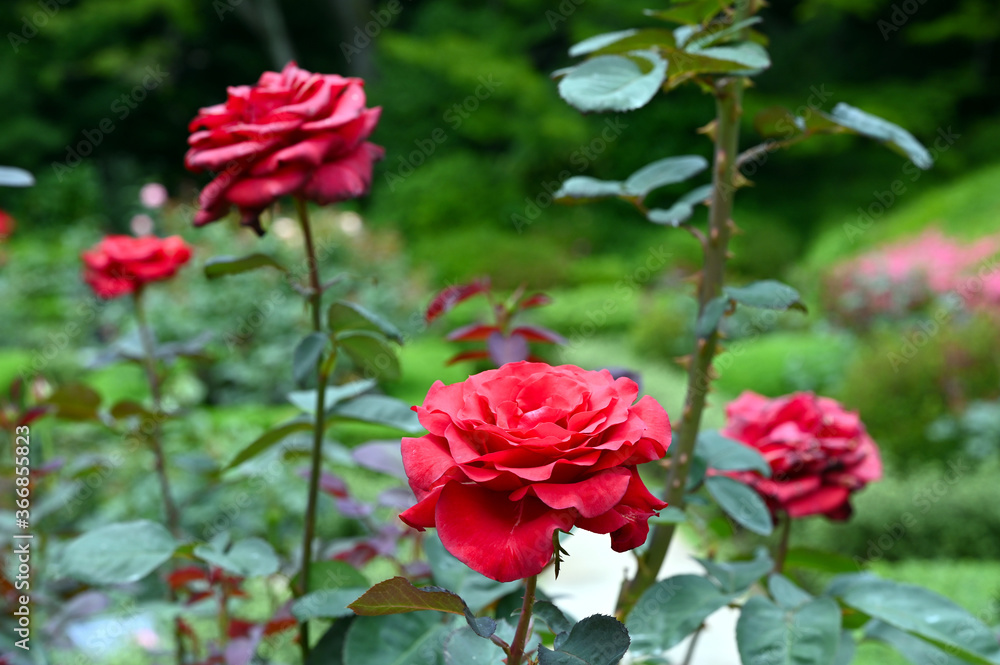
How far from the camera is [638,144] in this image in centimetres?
1092

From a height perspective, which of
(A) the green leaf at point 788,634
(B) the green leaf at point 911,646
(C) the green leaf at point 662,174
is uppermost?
(C) the green leaf at point 662,174

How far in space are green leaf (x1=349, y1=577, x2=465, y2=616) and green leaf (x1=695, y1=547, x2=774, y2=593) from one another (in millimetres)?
325

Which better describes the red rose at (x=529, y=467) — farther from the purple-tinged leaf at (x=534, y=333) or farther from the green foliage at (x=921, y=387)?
the green foliage at (x=921, y=387)

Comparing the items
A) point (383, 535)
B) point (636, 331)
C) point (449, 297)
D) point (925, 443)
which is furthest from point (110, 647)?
point (636, 331)

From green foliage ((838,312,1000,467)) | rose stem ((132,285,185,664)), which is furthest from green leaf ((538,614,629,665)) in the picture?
green foliage ((838,312,1000,467))

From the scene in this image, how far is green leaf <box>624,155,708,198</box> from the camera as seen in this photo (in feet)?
2.46

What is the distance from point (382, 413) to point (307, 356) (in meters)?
0.13

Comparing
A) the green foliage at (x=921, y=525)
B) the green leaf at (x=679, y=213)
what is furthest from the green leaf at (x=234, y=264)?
the green foliage at (x=921, y=525)

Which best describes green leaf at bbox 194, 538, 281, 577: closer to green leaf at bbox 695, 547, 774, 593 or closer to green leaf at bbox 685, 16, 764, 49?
green leaf at bbox 695, 547, 774, 593

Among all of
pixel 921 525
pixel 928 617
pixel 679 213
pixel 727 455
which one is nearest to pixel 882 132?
pixel 679 213

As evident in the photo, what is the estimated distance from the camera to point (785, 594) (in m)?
0.69

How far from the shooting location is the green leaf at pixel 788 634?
0.61 metres

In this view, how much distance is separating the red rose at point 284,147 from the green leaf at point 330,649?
0.36 m

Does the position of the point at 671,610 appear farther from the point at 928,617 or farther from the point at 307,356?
the point at 307,356
